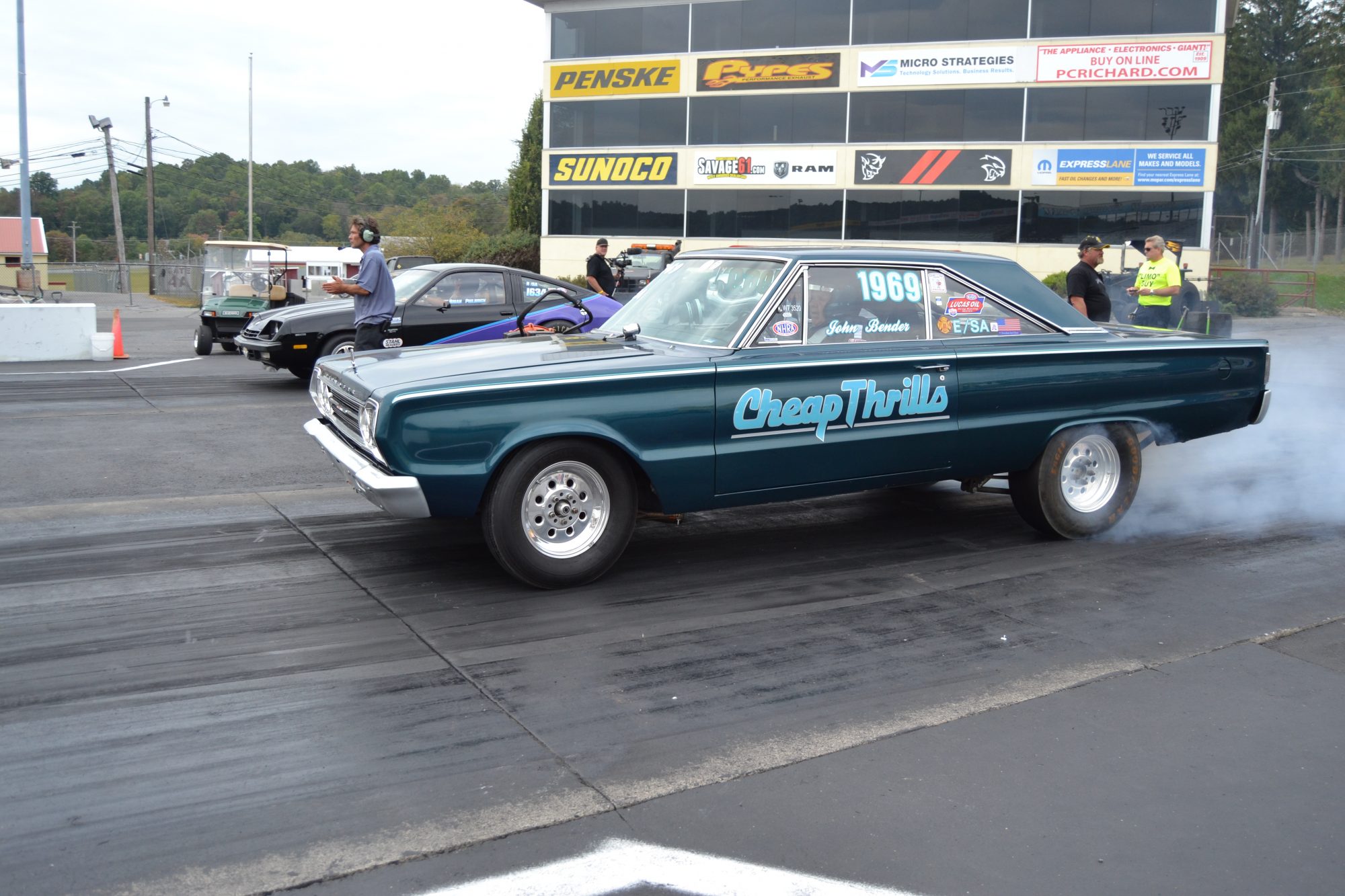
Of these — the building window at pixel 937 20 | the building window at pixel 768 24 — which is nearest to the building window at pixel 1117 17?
the building window at pixel 937 20

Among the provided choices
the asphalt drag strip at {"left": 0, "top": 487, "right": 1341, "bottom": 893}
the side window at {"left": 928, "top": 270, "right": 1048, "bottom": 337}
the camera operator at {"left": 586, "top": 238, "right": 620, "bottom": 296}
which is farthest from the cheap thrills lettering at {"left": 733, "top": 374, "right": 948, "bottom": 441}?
the camera operator at {"left": 586, "top": 238, "right": 620, "bottom": 296}

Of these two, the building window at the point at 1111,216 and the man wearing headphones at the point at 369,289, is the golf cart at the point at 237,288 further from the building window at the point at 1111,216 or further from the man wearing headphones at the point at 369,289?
the building window at the point at 1111,216

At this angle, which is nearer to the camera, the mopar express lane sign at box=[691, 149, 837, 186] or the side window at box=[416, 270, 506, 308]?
the side window at box=[416, 270, 506, 308]

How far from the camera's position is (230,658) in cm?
447

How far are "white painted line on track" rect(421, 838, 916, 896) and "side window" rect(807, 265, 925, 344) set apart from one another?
3337mm

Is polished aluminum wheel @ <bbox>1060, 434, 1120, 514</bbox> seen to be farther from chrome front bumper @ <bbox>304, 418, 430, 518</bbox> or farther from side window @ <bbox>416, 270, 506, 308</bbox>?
side window @ <bbox>416, 270, 506, 308</bbox>

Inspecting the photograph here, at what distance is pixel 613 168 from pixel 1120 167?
16283 mm

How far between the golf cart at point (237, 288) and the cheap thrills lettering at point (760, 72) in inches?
637

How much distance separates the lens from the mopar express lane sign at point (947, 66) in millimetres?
32312

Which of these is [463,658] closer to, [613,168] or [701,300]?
[701,300]

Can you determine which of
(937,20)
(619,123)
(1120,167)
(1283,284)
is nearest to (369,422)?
(1120,167)

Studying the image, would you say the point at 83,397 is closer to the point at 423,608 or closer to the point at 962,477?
the point at 423,608

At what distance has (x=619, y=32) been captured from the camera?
3762 cm

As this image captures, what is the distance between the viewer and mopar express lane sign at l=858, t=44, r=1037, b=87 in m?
32.3
